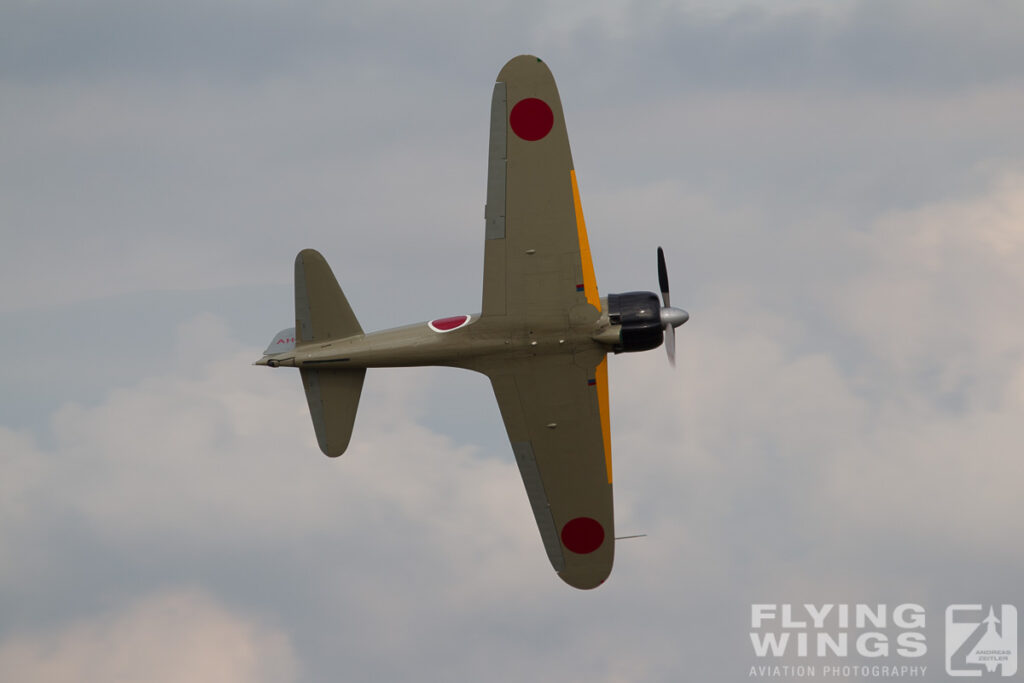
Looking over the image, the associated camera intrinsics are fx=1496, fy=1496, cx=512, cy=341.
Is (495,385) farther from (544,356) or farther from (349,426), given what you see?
(349,426)

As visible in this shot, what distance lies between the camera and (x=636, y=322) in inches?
1208

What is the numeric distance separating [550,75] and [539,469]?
8.35 m

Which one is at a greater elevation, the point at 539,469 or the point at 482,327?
the point at 482,327

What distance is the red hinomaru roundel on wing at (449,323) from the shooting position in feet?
102

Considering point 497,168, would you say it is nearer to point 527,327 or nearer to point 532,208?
point 532,208

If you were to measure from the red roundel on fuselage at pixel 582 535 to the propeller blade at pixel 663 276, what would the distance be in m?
5.14

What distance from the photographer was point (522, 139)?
3059cm

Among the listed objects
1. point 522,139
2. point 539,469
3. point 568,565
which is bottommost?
point 568,565

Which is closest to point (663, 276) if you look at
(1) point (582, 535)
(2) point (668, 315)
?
(2) point (668, 315)

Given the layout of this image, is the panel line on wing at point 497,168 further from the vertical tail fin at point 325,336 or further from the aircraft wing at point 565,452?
the vertical tail fin at point 325,336

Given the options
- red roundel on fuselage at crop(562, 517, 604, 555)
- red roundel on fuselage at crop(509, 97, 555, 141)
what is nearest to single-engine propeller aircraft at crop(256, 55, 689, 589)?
red roundel on fuselage at crop(509, 97, 555, 141)

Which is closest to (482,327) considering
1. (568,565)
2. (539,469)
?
(539,469)

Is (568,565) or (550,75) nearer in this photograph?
(550,75)

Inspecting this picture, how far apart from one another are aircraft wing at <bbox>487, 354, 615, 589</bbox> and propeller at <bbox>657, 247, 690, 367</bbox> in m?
1.40
